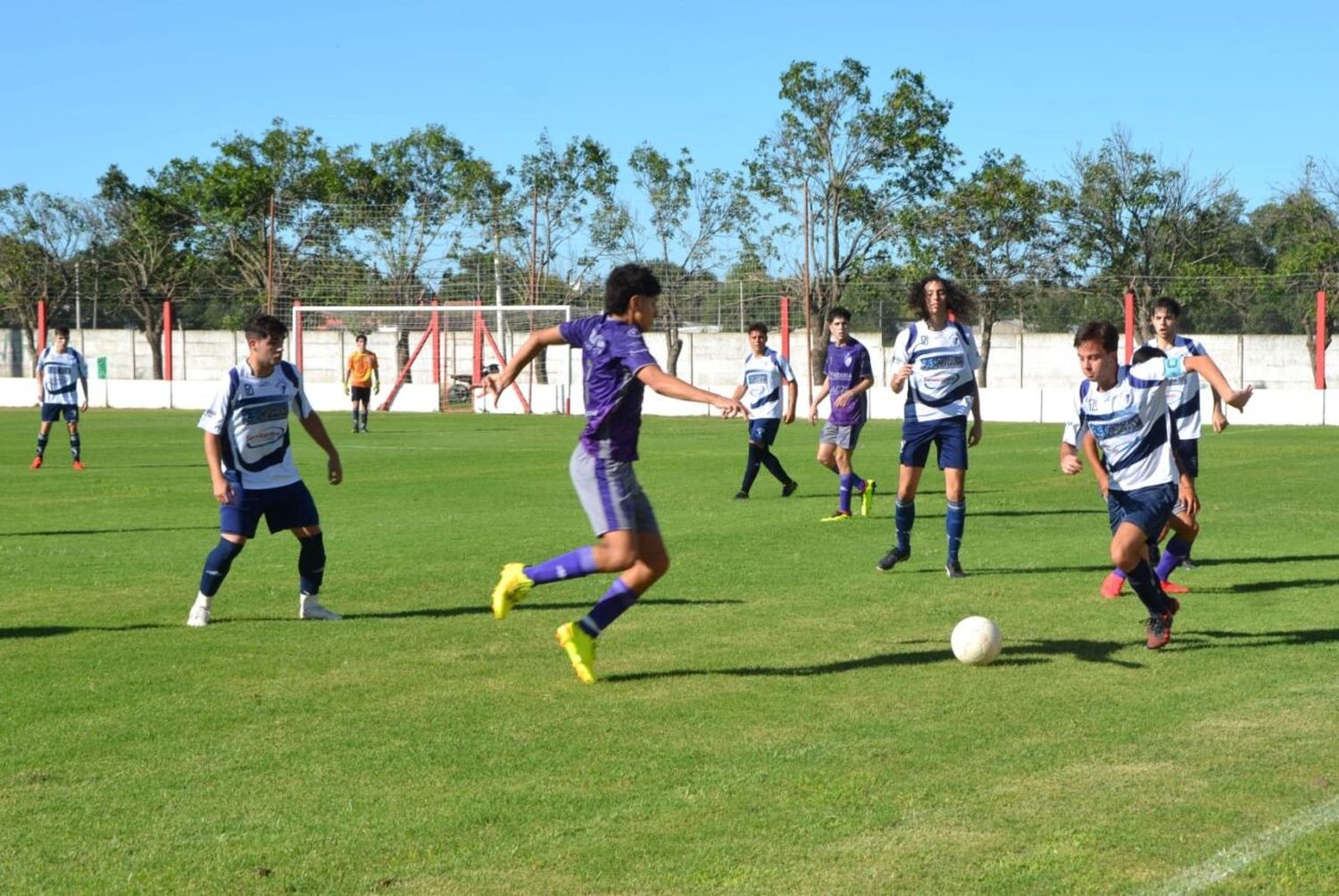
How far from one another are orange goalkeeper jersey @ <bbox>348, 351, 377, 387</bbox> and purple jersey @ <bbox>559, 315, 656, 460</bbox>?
24.4m

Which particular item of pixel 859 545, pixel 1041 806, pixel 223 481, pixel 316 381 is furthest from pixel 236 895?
pixel 316 381

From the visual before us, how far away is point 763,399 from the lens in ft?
57.0

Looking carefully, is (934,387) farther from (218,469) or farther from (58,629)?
(58,629)

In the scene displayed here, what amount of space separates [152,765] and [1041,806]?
3132mm

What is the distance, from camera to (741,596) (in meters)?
10.1

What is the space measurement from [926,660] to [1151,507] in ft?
4.43

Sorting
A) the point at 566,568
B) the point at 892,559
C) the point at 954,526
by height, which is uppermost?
the point at 566,568

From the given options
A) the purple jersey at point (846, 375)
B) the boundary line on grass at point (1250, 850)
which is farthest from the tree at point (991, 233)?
the boundary line on grass at point (1250, 850)

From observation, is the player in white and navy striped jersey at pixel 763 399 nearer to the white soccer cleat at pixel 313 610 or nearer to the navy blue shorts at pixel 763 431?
the navy blue shorts at pixel 763 431

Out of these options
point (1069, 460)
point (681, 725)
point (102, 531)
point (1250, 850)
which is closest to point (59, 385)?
point (102, 531)

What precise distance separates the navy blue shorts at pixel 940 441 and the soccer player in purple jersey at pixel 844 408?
367 centimetres

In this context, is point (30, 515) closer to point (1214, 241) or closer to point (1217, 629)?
point (1217, 629)

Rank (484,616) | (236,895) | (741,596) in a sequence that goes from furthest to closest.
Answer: (741,596) < (484,616) < (236,895)

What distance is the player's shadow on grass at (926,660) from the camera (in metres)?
7.66
